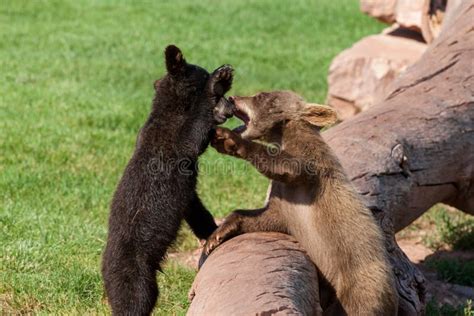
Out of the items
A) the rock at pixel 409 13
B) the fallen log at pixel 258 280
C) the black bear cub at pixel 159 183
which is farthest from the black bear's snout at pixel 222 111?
the rock at pixel 409 13

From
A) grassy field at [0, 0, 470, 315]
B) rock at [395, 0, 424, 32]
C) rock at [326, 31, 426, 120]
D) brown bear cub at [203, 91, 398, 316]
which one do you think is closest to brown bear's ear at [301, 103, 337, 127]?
brown bear cub at [203, 91, 398, 316]

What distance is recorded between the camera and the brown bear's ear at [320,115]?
15.8 feet

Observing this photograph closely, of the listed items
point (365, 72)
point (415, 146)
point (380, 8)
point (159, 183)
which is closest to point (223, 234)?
point (159, 183)

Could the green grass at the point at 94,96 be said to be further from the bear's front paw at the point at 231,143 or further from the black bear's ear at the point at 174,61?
the black bear's ear at the point at 174,61

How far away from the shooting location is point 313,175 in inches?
178

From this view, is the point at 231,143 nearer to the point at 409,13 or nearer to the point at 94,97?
the point at 94,97

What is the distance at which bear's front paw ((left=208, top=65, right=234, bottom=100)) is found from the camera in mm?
4758

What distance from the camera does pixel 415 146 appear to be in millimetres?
5508

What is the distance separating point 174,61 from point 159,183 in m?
0.67

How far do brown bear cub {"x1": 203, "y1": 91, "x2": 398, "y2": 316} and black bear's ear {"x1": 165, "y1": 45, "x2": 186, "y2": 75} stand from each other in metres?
0.44

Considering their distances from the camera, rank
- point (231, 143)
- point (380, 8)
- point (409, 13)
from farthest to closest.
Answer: point (380, 8) < point (409, 13) < point (231, 143)

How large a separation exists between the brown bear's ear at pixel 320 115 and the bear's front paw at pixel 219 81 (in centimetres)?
48

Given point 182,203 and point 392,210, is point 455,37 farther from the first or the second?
point 182,203

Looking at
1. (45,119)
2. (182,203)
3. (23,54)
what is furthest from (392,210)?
(23,54)
